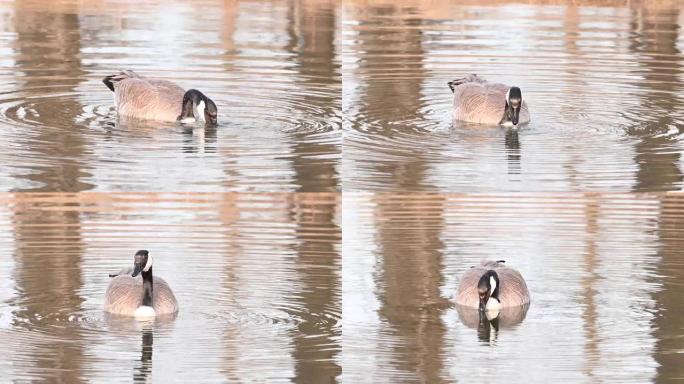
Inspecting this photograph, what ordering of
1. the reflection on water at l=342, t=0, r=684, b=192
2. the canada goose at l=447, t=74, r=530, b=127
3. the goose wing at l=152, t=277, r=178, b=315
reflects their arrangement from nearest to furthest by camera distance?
the goose wing at l=152, t=277, r=178, b=315 → the reflection on water at l=342, t=0, r=684, b=192 → the canada goose at l=447, t=74, r=530, b=127

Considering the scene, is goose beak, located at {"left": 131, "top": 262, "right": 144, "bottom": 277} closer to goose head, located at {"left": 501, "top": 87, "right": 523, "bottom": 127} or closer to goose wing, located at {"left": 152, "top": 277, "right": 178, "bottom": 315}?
goose wing, located at {"left": 152, "top": 277, "right": 178, "bottom": 315}

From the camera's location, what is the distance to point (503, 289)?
45.1 ft

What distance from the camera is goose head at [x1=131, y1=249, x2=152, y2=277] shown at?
536 inches

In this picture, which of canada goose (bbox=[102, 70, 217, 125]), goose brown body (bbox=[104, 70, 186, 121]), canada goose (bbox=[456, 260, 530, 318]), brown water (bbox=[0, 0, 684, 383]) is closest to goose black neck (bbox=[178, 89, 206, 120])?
canada goose (bbox=[102, 70, 217, 125])

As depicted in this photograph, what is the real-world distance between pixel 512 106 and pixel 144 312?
18.5 feet

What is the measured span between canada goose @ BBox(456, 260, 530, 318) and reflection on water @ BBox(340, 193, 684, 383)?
0.12 metres

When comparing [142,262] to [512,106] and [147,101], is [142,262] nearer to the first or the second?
[147,101]

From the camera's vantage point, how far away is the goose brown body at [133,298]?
43.7 feet

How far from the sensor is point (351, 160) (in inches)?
639

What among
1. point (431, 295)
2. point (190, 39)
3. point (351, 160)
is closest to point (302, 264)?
point (431, 295)

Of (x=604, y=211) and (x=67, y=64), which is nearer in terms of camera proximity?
(x=604, y=211)

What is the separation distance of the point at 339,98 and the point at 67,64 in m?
3.87

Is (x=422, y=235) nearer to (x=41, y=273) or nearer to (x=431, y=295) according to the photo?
(x=431, y=295)

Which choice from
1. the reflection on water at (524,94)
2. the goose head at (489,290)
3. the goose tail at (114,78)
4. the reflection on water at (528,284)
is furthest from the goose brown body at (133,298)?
the goose tail at (114,78)
